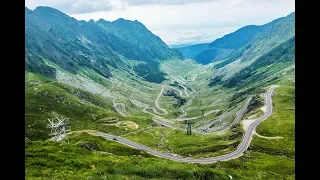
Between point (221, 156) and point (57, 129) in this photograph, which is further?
point (57, 129)

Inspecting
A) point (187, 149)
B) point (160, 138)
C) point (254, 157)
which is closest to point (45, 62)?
point (160, 138)

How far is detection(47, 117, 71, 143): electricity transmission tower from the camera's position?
7948cm

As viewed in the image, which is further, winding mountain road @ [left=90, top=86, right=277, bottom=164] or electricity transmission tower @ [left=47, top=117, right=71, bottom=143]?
electricity transmission tower @ [left=47, top=117, right=71, bottom=143]

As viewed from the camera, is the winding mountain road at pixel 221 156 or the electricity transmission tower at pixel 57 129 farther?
the electricity transmission tower at pixel 57 129

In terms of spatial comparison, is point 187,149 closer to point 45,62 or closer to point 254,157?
point 254,157

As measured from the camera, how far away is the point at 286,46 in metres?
168

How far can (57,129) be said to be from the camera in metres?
83.1

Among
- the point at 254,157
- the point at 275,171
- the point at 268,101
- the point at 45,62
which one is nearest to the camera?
the point at 275,171

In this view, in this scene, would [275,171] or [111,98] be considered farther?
[111,98]

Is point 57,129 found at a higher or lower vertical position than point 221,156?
higher

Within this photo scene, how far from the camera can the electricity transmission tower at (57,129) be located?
79.5m

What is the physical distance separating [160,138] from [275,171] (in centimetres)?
3283
